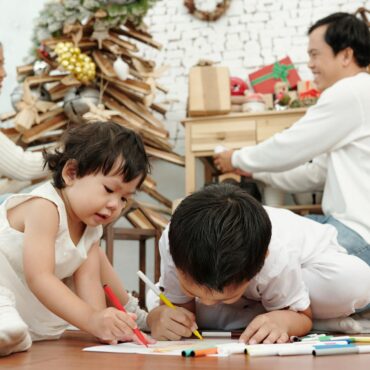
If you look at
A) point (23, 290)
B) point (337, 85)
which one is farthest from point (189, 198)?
point (337, 85)

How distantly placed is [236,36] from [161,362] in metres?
2.55

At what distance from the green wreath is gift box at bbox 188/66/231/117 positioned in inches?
15.8

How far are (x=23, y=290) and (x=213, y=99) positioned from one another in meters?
1.51

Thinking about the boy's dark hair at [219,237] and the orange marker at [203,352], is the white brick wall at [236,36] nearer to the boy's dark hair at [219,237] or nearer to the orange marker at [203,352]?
the boy's dark hair at [219,237]

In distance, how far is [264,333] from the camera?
1177 mm

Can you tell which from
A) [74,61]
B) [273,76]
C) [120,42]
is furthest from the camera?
[273,76]

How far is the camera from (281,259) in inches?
50.6

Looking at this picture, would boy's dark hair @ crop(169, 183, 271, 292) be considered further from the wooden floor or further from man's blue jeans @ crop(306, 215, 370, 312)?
man's blue jeans @ crop(306, 215, 370, 312)

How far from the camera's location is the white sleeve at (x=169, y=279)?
1357 millimetres

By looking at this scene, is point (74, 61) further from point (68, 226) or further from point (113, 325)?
point (113, 325)

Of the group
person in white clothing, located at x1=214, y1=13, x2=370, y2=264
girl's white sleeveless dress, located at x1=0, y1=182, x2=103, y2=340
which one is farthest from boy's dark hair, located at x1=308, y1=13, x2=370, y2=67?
girl's white sleeveless dress, located at x1=0, y1=182, x2=103, y2=340

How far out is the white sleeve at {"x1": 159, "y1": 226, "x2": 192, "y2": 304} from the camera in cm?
136

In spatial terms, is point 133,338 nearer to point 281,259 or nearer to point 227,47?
point 281,259

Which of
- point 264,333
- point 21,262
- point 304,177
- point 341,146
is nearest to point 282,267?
point 264,333
